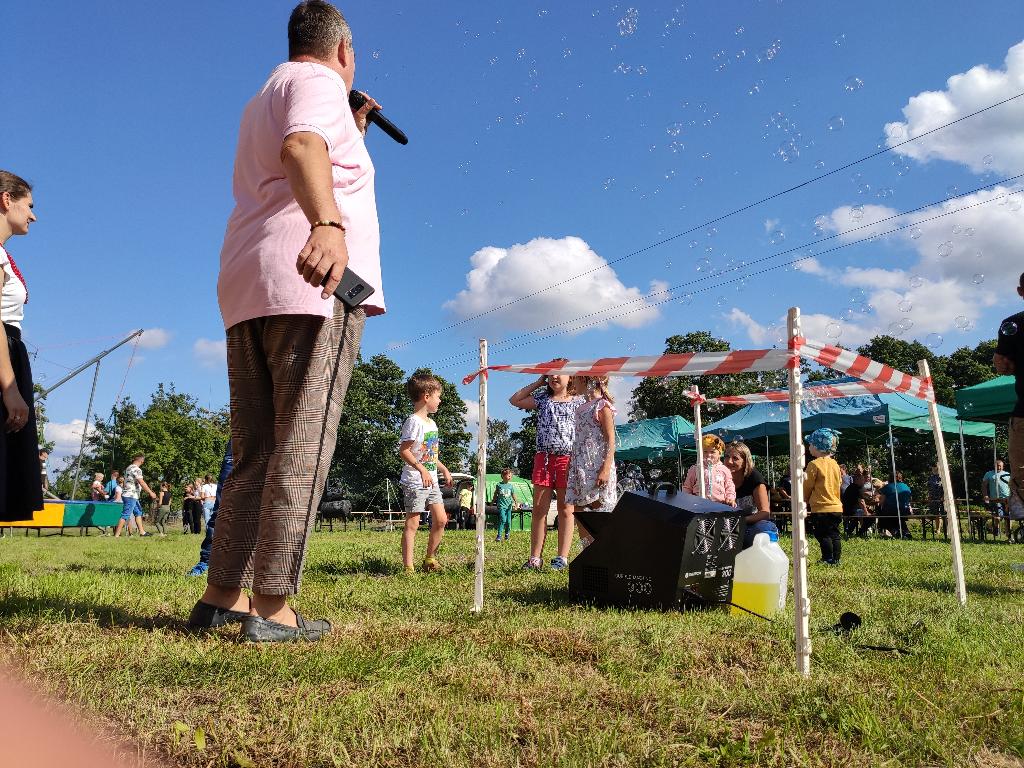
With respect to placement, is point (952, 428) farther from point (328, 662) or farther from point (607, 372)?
point (328, 662)

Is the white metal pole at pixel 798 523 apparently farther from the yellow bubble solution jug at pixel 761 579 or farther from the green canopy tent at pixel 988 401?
the green canopy tent at pixel 988 401

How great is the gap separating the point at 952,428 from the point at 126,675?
1928 centimetres

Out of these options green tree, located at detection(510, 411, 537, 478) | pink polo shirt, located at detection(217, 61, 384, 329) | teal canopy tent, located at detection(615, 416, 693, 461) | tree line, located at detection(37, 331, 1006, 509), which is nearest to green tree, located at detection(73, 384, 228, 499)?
tree line, located at detection(37, 331, 1006, 509)

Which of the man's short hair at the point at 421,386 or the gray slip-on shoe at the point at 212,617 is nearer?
the gray slip-on shoe at the point at 212,617

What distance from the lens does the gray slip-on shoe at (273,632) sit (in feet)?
8.91

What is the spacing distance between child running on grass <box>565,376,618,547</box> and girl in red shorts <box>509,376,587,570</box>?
349 mm

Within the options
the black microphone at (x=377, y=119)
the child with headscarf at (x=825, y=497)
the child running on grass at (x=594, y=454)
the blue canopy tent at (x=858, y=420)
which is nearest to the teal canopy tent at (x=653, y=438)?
the blue canopy tent at (x=858, y=420)

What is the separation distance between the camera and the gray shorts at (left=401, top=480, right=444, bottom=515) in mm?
6272

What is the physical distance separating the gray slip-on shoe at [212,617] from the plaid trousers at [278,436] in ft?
0.33

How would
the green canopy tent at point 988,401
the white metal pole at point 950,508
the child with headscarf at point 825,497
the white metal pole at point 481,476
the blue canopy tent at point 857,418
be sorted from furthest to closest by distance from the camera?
the blue canopy tent at point 857,418
the green canopy tent at point 988,401
the child with headscarf at point 825,497
the white metal pole at point 950,508
the white metal pole at point 481,476

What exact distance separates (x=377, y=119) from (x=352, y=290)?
4.05 feet

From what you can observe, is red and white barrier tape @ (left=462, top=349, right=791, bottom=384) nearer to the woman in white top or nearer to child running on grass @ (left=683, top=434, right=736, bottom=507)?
the woman in white top

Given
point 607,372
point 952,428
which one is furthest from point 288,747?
point 952,428

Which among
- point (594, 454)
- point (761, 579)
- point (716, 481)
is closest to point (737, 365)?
point (761, 579)
